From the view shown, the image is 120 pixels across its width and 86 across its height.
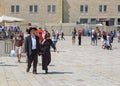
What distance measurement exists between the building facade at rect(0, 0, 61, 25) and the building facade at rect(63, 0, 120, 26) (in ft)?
7.64

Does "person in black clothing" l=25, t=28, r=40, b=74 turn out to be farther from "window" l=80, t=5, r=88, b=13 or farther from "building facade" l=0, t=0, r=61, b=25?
"window" l=80, t=5, r=88, b=13

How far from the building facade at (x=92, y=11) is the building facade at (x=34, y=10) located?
2327mm

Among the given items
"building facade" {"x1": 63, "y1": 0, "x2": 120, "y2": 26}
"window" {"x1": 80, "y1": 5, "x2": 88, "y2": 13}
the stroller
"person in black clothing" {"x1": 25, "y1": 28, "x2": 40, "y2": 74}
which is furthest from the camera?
"building facade" {"x1": 63, "y1": 0, "x2": 120, "y2": 26}

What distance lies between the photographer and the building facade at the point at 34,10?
94.4m

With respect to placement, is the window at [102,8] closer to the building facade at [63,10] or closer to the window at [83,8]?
the building facade at [63,10]

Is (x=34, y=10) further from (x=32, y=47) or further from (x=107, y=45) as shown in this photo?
(x=32, y=47)

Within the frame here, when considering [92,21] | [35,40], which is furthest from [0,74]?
[92,21]

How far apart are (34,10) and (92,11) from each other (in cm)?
1196

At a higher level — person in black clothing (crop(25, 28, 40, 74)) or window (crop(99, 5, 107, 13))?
window (crop(99, 5, 107, 13))

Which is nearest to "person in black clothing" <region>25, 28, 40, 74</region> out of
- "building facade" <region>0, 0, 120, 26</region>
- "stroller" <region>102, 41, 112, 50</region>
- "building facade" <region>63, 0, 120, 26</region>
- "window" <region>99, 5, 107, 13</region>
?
"stroller" <region>102, 41, 112, 50</region>

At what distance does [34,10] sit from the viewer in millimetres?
→ 94688

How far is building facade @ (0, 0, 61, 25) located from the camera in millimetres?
94438

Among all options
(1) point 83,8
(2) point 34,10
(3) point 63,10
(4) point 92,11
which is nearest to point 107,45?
(4) point 92,11

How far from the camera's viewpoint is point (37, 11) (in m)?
94.8
